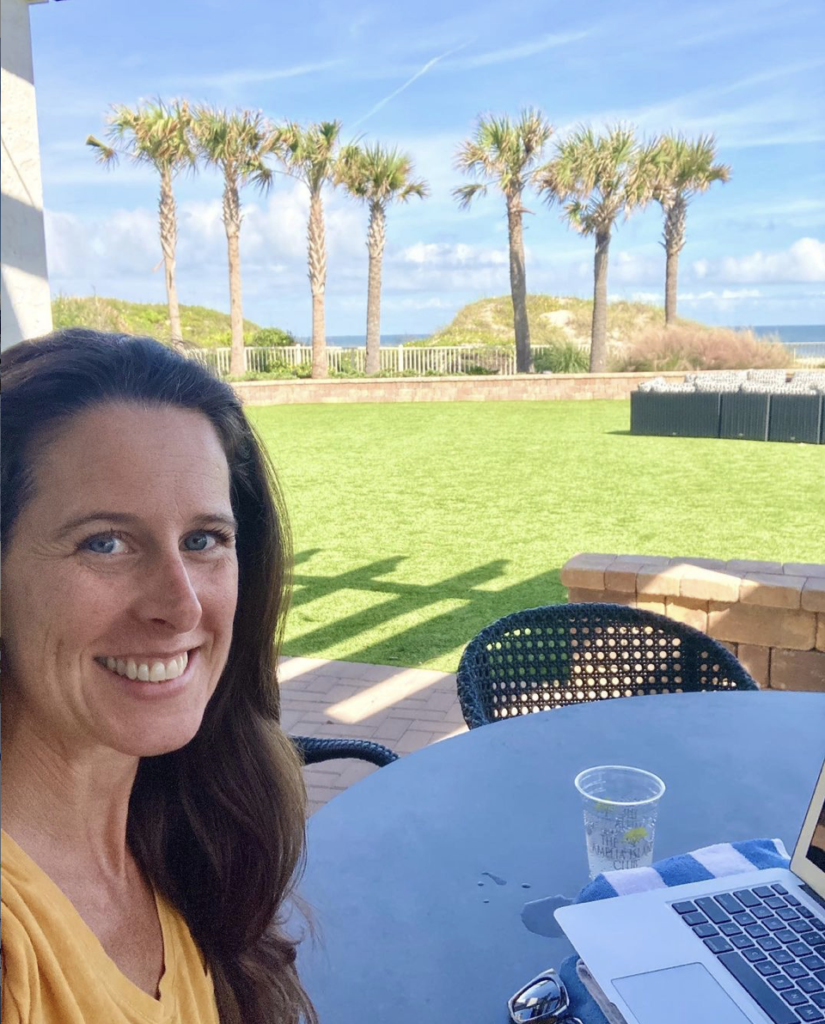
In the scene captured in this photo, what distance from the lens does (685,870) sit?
117 cm

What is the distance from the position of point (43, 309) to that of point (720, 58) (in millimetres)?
46329

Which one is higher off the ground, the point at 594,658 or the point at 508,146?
the point at 508,146

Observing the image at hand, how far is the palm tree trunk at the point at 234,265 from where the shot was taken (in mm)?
24203

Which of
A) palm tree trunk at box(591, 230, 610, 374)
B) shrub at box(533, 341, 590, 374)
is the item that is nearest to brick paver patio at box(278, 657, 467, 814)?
palm tree trunk at box(591, 230, 610, 374)

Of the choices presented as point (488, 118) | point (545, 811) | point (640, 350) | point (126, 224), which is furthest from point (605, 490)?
point (126, 224)

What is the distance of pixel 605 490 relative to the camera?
924 cm

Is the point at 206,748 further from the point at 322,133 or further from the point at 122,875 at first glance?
the point at 322,133

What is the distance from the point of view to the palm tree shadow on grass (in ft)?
15.6

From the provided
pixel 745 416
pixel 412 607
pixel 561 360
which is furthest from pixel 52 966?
pixel 561 360

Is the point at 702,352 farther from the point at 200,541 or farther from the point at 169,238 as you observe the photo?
the point at 200,541

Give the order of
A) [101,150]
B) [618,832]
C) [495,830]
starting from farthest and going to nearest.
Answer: [101,150] < [495,830] < [618,832]

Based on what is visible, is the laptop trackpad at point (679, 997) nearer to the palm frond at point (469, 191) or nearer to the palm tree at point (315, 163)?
the palm tree at point (315, 163)

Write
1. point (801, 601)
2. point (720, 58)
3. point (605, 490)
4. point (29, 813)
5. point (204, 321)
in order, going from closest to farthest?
point (29, 813) < point (801, 601) < point (605, 490) < point (720, 58) < point (204, 321)

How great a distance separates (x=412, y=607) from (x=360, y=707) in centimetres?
163
